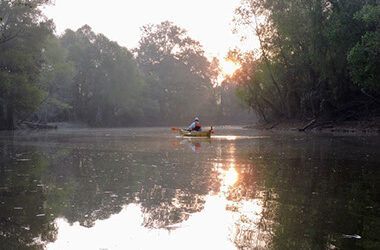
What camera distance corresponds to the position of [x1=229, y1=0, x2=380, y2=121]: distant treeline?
963 inches

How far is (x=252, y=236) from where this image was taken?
4.18m

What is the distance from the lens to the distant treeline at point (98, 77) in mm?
37031

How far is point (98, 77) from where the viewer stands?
6681 centimetres

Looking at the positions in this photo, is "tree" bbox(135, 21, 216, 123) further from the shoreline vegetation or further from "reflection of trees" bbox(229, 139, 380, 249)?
"reflection of trees" bbox(229, 139, 380, 249)

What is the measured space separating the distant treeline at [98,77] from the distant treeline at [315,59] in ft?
73.9

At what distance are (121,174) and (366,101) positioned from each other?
1096 inches

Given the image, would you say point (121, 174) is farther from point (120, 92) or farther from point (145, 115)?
point (145, 115)

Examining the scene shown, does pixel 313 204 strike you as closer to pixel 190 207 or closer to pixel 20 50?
pixel 190 207

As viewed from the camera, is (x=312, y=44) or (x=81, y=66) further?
(x=81, y=66)

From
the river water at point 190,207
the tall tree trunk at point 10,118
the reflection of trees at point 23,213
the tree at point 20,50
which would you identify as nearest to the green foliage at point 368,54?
the river water at point 190,207

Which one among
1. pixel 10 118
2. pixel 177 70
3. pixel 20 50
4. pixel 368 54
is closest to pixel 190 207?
pixel 368 54

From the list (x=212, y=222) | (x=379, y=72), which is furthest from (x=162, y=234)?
(x=379, y=72)

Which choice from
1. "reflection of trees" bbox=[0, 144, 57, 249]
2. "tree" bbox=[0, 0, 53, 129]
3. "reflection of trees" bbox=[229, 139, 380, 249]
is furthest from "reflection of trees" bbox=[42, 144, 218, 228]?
"tree" bbox=[0, 0, 53, 129]

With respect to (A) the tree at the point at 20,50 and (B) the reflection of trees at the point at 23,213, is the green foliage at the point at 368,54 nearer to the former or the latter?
(B) the reflection of trees at the point at 23,213
